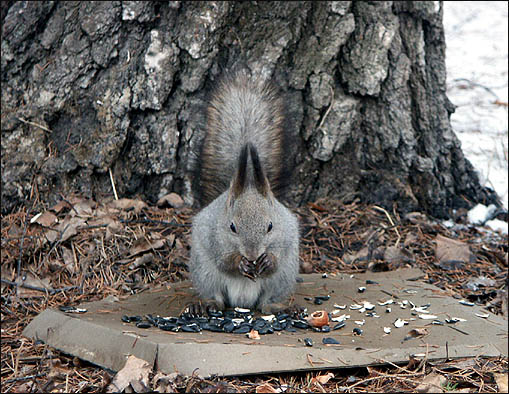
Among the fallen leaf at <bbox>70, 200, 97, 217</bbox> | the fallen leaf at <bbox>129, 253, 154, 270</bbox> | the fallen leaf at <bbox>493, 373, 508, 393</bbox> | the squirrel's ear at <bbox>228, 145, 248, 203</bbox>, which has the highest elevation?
the squirrel's ear at <bbox>228, 145, 248, 203</bbox>

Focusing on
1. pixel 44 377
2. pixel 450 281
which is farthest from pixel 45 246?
pixel 450 281

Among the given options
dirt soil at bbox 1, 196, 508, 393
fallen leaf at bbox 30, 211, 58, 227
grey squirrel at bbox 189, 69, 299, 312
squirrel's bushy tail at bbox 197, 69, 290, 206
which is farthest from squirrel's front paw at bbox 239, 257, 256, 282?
fallen leaf at bbox 30, 211, 58, 227

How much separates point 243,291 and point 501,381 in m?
1.04

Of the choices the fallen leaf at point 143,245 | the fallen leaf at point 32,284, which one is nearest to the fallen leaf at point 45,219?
the fallen leaf at point 32,284

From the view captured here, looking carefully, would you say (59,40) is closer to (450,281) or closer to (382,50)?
(382,50)

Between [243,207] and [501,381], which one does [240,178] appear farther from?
[501,381]

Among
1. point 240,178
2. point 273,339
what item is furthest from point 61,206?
point 273,339

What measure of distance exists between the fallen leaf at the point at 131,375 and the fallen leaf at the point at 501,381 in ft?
3.22

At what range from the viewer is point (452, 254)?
2967 millimetres

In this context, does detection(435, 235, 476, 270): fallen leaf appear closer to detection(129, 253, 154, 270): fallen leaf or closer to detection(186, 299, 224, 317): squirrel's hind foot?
detection(186, 299, 224, 317): squirrel's hind foot

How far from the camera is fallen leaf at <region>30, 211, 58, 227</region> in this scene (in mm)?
2865

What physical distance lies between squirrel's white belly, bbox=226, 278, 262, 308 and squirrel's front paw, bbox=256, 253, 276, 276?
0.33 feet

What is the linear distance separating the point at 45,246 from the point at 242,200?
97 centimetres

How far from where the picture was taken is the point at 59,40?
2.97m
